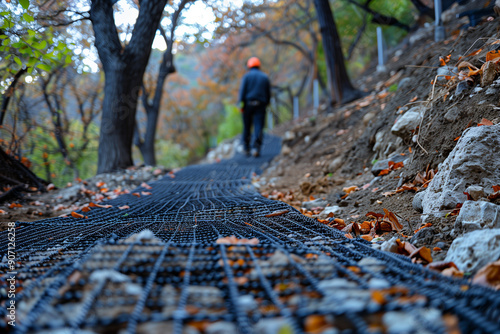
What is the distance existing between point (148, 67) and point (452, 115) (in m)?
8.70

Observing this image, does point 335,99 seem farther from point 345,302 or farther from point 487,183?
point 345,302

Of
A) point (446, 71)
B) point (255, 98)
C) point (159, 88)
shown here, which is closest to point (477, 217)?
point (446, 71)

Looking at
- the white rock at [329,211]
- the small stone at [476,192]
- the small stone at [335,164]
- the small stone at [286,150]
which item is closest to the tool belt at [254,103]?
the small stone at [286,150]

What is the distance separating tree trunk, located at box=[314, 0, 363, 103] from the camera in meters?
5.08

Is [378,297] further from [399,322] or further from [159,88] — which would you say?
[159,88]

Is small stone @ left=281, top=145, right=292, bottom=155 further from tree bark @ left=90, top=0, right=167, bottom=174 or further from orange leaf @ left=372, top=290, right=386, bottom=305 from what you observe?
orange leaf @ left=372, top=290, right=386, bottom=305

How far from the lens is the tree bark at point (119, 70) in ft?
13.7

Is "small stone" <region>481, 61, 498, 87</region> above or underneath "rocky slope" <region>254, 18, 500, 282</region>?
above

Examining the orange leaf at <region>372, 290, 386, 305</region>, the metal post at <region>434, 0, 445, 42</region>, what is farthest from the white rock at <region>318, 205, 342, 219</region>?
the metal post at <region>434, 0, 445, 42</region>

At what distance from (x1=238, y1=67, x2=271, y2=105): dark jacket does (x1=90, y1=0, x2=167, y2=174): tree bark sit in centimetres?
191

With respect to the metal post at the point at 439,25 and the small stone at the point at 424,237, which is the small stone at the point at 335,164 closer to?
the small stone at the point at 424,237

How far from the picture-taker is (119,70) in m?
4.31

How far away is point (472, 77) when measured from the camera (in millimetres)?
2072

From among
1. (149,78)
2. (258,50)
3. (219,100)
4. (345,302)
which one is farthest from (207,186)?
(219,100)
